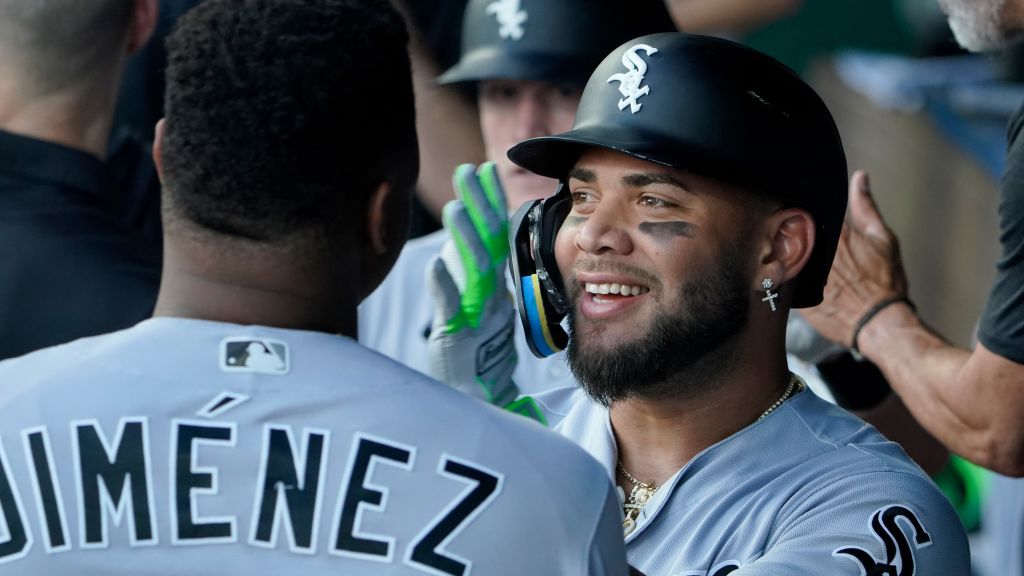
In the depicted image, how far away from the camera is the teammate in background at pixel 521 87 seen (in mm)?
3908

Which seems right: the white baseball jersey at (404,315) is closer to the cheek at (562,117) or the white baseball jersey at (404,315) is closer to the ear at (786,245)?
the cheek at (562,117)

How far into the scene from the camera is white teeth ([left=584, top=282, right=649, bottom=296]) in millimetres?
2672

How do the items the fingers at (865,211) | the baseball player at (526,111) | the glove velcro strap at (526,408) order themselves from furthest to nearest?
the baseball player at (526,111), the fingers at (865,211), the glove velcro strap at (526,408)

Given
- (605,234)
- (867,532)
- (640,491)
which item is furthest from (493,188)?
(867,532)

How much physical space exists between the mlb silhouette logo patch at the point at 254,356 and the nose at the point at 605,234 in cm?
93

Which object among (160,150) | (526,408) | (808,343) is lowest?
(808,343)

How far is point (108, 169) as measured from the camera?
3369 millimetres

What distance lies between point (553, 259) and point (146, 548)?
46.6 inches

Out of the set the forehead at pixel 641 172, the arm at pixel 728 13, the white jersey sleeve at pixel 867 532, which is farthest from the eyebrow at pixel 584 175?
the arm at pixel 728 13

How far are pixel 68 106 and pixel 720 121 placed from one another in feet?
4.69

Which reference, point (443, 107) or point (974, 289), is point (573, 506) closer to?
point (443, 107)

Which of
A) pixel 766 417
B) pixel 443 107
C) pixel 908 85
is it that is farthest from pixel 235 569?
pixel 908 85

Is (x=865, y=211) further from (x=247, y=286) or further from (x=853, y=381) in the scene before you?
(x=247, y=286)

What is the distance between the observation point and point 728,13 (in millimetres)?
5555
